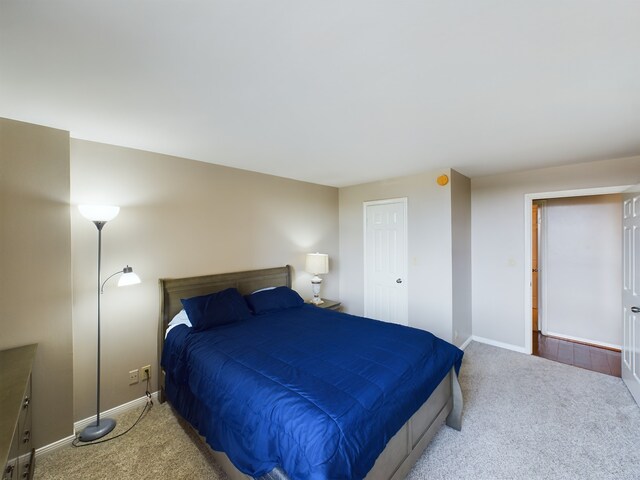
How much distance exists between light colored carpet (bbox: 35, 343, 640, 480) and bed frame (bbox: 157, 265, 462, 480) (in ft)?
0.55

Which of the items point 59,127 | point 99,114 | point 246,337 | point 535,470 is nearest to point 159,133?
point 99,114

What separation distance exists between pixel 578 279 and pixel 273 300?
13.8ft

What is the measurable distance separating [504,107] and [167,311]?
126 inches

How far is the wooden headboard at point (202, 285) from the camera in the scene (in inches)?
103

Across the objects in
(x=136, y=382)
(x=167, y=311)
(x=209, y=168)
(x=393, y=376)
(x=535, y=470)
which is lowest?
(x=535, y=470)

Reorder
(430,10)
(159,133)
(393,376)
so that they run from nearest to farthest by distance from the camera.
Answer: (430,10)
(393,376)
(159,133)

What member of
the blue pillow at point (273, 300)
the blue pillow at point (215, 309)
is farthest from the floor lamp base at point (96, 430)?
the blue pillow at point (273, 300)

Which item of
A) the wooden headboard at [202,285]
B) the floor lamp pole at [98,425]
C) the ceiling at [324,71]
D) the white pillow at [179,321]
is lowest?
the floor lamp pole at [98,425]

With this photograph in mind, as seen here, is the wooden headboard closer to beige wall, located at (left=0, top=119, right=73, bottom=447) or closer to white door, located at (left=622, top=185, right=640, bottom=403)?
beige wall, located at (left=0, top=119, right=73, bottom=447)

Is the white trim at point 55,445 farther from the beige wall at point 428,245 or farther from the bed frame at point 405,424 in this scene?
the beige wall at point 428,245

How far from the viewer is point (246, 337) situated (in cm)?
231

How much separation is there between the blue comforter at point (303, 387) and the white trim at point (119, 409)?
0.35 m

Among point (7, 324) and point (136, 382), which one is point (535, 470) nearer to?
point (136, 382)

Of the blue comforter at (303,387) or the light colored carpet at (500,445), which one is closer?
the blue comforter at (303,387)
